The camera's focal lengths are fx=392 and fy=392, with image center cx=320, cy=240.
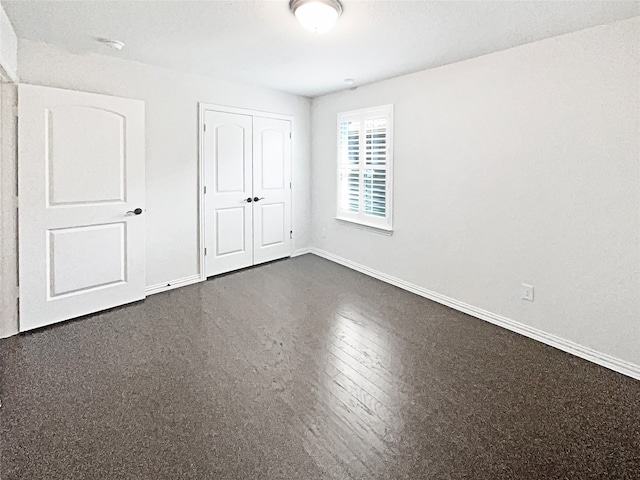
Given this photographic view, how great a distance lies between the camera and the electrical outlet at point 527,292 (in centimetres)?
322

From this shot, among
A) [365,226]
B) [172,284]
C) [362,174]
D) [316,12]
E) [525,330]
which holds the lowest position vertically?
[525,330]

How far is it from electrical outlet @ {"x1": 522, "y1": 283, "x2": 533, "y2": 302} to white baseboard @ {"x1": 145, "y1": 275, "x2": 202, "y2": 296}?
3.42 m

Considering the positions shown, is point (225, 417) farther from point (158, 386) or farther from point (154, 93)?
point (154, 93)

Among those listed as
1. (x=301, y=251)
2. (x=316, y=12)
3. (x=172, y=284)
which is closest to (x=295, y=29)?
(x=316, y=12)

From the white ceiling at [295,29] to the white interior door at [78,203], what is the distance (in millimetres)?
564

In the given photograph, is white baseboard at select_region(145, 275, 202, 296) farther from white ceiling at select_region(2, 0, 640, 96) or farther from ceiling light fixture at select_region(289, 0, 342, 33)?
ceiling light fixture at select_region(289, 0, 342, 33)

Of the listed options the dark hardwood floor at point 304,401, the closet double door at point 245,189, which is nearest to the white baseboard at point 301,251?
the closet double door at point 245,189

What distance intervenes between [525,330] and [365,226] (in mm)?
2267

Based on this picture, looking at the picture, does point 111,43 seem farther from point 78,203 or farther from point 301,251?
point 301,251

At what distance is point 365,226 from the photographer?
4.99 meters

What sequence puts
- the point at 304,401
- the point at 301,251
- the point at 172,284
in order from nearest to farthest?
the point at 304,401 < the point at 172,284 < the point at 301,251

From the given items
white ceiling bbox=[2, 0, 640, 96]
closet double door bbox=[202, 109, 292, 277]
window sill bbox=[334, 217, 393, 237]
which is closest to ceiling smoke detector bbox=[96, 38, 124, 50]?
white ceiling bbox=[2, 0, 640, 96]

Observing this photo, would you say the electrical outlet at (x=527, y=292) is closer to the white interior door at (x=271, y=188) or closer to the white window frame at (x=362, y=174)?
the white window frame at (x=362, y=174)

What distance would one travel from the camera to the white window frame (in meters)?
4.51
